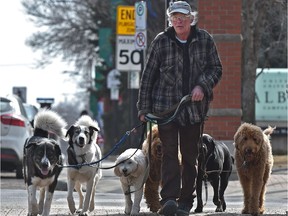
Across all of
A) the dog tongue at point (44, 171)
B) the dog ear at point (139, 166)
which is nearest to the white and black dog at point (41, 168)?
the dog tongue at point (44, 171)

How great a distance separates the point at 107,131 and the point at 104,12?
9.50 meters

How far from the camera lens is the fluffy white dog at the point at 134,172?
11586 mm

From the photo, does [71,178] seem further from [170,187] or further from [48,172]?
[170,187]

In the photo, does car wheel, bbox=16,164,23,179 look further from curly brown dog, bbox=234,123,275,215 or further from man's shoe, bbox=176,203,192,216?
man's shoe, bbox=176,203,192,216

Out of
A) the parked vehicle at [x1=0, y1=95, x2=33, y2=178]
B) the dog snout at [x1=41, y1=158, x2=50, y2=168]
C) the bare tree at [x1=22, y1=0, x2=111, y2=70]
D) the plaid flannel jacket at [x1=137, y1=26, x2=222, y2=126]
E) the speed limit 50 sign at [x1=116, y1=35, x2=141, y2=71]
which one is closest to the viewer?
the plaid flannel jacket at [x1=137, y1=26, x2=222, y2=126]

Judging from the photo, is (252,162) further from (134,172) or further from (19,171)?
(19,171)

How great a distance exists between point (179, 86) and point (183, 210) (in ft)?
4.41

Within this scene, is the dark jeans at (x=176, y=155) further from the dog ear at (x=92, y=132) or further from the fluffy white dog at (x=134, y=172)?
the dog ear at (x=92, y=132)

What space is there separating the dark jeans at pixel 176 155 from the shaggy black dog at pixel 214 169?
1.29 metres

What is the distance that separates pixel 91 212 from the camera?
12.6 m

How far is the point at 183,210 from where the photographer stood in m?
10.9

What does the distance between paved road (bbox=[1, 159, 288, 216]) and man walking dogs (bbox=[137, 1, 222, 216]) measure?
108 centimetres

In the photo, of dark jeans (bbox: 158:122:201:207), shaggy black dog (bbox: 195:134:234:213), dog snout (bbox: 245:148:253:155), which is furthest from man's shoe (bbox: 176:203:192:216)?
shaggy black dog (bbox: 195:134:234:213)

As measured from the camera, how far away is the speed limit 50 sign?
77.5ft
